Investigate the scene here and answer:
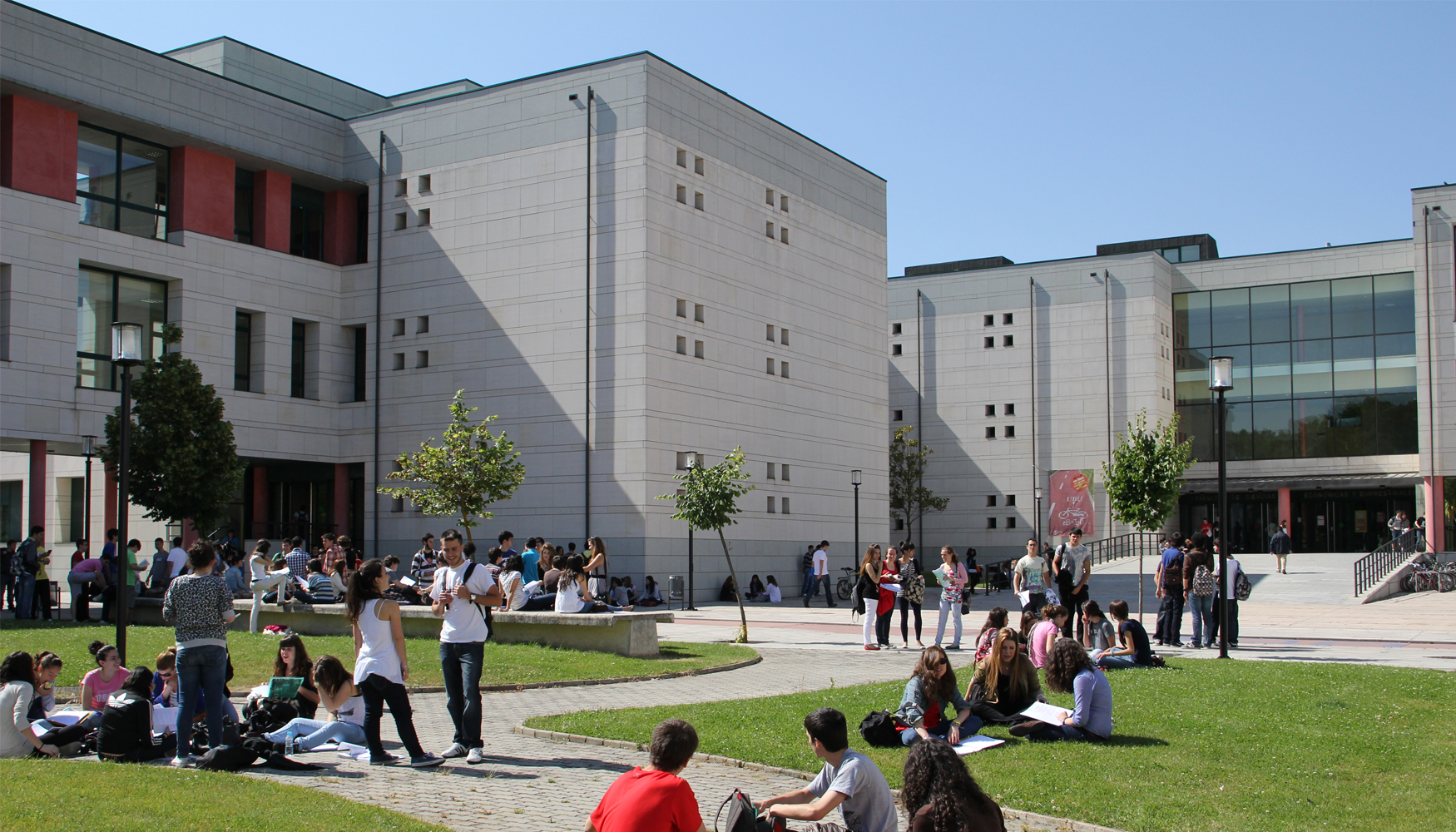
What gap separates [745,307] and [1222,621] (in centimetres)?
2408

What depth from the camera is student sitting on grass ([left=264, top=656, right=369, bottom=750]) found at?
35.7 ft

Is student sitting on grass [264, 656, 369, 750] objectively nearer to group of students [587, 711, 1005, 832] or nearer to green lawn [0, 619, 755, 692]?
green lawn [0, 619, 755, 692]

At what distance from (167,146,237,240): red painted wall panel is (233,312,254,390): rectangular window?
8.85ft

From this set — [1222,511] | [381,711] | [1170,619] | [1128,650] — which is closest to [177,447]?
[381,711]

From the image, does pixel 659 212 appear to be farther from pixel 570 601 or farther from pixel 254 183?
pixel 570 601

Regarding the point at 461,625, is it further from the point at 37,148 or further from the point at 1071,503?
the point at 1071,503

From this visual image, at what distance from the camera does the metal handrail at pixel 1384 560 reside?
36531 mm

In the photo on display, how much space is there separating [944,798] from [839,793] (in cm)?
137

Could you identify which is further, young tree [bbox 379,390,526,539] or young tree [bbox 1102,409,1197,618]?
young tree [bbox 1102,409,1197,618]

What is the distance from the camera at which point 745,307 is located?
40.5 m

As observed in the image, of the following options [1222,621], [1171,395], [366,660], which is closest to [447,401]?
[1222,621]

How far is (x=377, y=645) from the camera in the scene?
9.95m

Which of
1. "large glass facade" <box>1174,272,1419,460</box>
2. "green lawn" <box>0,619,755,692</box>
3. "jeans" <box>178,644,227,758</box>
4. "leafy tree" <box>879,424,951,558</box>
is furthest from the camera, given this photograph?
"leafy tree" <box>879,424,951,558</box>

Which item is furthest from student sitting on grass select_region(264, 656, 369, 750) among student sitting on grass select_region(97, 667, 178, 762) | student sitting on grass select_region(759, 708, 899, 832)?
student sitting on grass select_region(759, 708, 899, 832)
